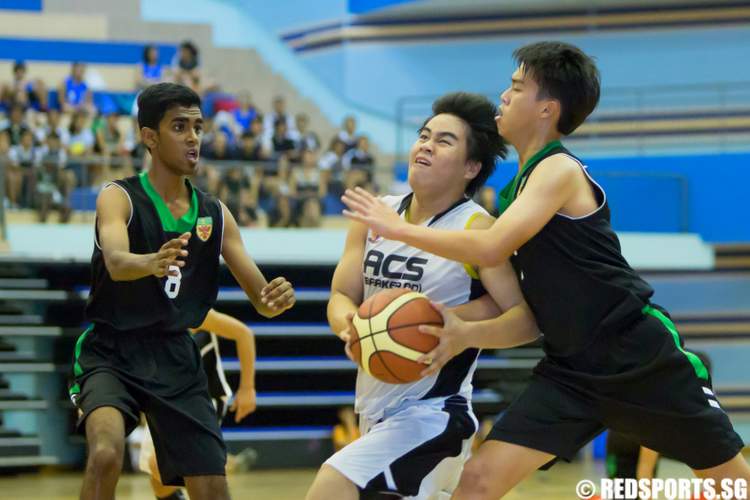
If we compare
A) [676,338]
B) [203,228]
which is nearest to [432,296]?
[676,338]

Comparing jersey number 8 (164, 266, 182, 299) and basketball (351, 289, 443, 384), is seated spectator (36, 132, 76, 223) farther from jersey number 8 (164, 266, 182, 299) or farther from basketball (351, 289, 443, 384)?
basketball (351, 289, 443, 384)

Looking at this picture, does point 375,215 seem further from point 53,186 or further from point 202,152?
point 202,152

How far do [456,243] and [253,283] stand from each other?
52.5 inches

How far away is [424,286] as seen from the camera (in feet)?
15.4

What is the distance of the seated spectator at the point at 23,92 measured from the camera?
14.5 meters

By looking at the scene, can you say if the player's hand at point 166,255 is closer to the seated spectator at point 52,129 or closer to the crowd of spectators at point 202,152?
the crowd of spectators at point 202,152

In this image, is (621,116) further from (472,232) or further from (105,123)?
(472,232)

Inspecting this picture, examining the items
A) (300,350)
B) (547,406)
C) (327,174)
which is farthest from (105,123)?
(547,406)

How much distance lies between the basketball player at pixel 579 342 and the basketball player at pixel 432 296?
128mm

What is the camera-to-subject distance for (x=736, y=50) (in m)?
17.2

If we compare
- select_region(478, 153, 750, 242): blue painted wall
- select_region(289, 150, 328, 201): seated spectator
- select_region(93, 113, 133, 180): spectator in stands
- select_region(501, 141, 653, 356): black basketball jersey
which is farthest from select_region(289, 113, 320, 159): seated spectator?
select_region(501, 141, 653, 356): black basketball jersey

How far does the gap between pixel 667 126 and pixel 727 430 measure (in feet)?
38.9

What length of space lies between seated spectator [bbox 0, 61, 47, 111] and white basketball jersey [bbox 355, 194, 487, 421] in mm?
10543

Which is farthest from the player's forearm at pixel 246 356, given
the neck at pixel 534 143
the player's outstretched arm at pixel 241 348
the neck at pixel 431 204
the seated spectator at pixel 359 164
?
the seated spectator at pixel 359 164
